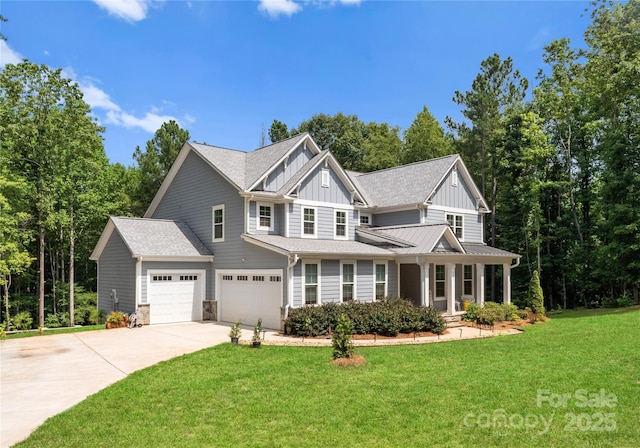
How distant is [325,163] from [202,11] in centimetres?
871

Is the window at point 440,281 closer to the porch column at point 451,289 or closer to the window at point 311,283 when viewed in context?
the porch column at point 451,289

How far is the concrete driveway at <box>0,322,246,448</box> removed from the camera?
8188 millimetres

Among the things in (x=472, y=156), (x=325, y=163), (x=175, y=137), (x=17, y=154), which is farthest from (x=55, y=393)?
(x=472, y=156)

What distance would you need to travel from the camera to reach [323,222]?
2203cm

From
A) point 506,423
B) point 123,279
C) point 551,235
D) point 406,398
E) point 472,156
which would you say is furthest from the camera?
point 472,156

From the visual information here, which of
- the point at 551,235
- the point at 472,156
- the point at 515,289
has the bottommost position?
the point at 515,289

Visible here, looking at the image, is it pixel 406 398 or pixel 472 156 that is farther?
pixel 472 156

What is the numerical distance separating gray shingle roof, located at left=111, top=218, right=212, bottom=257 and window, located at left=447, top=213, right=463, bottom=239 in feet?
45.0

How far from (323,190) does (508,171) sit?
1727cm

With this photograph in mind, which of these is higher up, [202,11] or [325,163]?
[202,11]

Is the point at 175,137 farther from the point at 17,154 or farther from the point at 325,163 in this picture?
the point at 325,163

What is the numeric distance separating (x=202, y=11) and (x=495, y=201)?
2781cm

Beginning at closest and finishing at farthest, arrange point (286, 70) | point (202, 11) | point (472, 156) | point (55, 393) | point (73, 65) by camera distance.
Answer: point (55, 393)
point (202, 11)
point (286, 70)
point (73, 65)
point (472, 156)

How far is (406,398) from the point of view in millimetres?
8312
